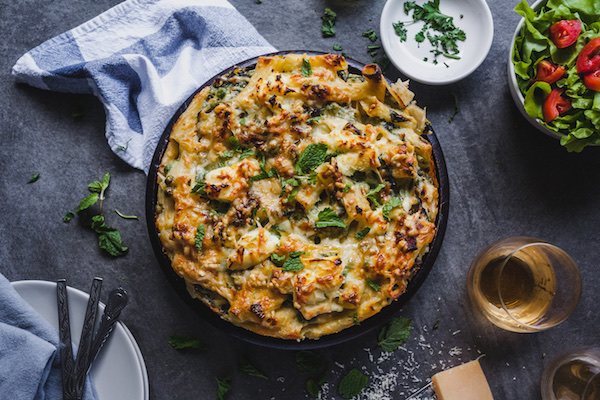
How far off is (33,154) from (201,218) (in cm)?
160

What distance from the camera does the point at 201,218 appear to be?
259 centimetres

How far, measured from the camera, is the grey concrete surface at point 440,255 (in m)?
3.43

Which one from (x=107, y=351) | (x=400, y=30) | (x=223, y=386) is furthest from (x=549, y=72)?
(x=107, y=351)

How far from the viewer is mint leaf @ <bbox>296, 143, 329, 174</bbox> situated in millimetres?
2586

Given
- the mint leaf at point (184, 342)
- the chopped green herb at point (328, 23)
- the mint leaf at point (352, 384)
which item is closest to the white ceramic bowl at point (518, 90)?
the chopped green herb at point (328, 23)

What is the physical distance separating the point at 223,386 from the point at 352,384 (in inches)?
31.7

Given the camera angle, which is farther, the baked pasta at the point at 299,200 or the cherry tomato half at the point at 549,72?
the cherry tomato half at the point at 549,72

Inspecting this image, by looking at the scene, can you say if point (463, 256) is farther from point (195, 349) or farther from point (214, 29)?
point (214, 29)

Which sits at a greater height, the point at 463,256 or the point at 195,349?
the point at 463,256

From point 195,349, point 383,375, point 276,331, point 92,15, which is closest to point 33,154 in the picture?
point 92,15

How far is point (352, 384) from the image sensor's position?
11.1ft

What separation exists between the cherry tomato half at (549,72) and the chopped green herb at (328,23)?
128 cm

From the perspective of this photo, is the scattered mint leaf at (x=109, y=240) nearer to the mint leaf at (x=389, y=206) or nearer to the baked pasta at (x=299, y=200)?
the baked pasta at (x=299, y=200)

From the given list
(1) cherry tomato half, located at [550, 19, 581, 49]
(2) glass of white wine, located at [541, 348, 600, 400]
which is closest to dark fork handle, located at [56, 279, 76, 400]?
(2) glass of white wine, located at [541, 348, 600, 400]
